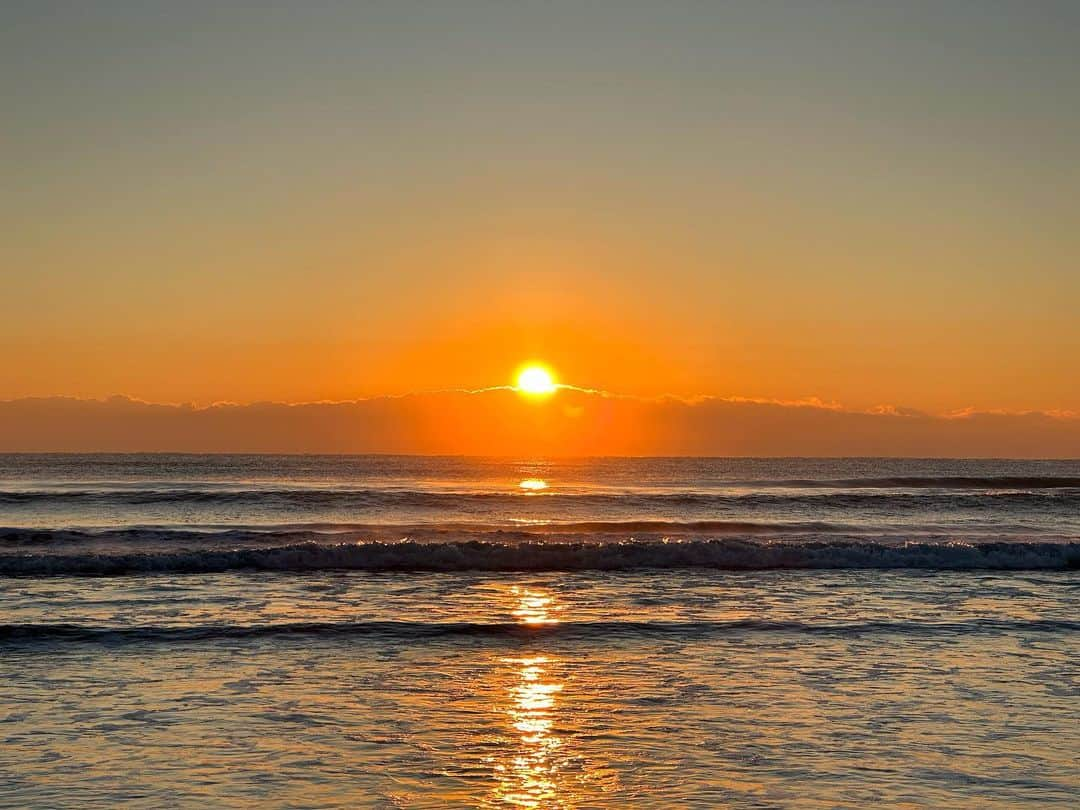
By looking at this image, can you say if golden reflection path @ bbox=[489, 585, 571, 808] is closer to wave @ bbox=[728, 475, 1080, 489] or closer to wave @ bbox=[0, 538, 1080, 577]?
wave @ bbox=[0, 538, 1080, 577]

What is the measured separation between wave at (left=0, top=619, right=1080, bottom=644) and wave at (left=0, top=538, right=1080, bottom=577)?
27.3 feet

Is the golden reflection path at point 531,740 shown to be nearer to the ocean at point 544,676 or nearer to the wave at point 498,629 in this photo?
the ocean at point 544,676

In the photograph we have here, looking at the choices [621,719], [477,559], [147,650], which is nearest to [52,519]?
[477,559]

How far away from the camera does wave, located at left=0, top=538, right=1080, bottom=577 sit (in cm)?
2461

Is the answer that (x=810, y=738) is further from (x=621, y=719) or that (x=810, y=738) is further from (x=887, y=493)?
(x=887, y=493)

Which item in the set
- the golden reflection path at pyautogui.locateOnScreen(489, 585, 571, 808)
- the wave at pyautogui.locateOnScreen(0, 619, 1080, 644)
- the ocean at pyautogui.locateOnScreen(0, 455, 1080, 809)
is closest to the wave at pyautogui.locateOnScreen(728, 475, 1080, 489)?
the ocean at pyautogui.locateOnScreen(0, 455, 1080, 809)

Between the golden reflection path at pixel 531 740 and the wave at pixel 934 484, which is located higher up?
the golden reflection path at pixel 531 740

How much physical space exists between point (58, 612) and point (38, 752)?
8.73 m

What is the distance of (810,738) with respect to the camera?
973 centimetres

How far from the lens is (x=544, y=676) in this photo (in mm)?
12438

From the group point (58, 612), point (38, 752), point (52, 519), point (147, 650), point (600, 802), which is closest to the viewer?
point (600, 802)

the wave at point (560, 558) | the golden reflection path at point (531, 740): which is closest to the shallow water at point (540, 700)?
the golden reflection path at point (531, 740)

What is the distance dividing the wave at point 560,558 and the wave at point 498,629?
8325mm

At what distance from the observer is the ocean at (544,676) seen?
8484 mm
